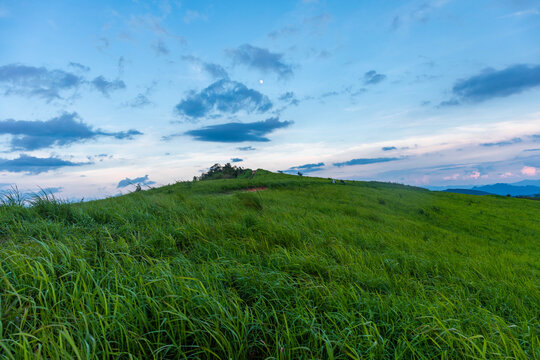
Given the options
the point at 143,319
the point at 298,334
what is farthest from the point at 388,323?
the point at 143,319

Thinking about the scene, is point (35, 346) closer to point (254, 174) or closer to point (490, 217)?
point (490, 217)

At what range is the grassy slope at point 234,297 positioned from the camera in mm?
1945

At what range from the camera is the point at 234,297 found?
247 cm

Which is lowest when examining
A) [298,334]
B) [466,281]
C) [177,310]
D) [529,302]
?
[529,302]

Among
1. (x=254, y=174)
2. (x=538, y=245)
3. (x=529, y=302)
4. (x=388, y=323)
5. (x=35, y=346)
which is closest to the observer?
(x=35, y=346)

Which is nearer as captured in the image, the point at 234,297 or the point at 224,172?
the point at 234,297

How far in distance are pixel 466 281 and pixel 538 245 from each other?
12.1 m

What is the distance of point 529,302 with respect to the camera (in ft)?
13.2

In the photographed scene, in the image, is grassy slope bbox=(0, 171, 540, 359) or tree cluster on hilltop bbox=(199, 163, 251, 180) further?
tree cluster on hilltop bbox=(199, 163, 251, 180)

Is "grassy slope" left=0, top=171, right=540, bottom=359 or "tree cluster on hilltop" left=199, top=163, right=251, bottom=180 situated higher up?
"tree cluster on hilltop" left=199, top=163, right=251, bottom=180

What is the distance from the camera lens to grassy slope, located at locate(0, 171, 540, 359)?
6.38 ft

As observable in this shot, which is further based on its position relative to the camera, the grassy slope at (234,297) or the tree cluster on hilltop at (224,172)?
the tree cluster on hilltop at (224,172)

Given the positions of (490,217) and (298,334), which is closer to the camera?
(298,334)

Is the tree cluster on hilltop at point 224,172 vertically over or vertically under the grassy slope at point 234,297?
over
